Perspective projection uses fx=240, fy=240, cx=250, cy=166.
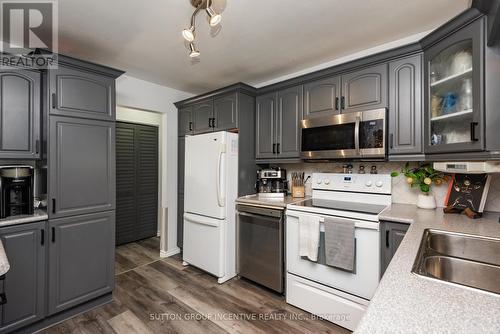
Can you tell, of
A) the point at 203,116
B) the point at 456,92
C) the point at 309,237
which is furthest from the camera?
the point at 203,116

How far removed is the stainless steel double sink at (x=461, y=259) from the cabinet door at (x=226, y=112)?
2095 mm

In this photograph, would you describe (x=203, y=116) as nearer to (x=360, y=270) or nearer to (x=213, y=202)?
(x=213, y=202)

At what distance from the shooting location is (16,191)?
190cm

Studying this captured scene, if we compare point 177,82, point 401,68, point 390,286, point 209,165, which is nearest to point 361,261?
point 390,286

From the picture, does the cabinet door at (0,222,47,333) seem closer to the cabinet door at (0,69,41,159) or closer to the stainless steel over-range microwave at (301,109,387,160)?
the cabinet door at (0,69,41,159)

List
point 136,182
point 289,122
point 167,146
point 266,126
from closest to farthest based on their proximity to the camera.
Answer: point 289,122, point 266,126, point 167,146, point 136,182

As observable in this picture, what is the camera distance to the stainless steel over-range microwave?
2045 mm

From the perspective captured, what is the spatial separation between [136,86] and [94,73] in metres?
0.99

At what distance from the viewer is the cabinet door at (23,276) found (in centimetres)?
175

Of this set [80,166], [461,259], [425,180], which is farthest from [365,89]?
[80,166]

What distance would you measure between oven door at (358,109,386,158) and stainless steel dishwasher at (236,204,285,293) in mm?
933

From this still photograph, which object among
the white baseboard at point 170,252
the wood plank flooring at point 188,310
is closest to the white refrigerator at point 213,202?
the wood plank flooring at point 188,310

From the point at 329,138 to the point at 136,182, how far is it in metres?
3.13

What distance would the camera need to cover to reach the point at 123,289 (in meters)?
2.53
